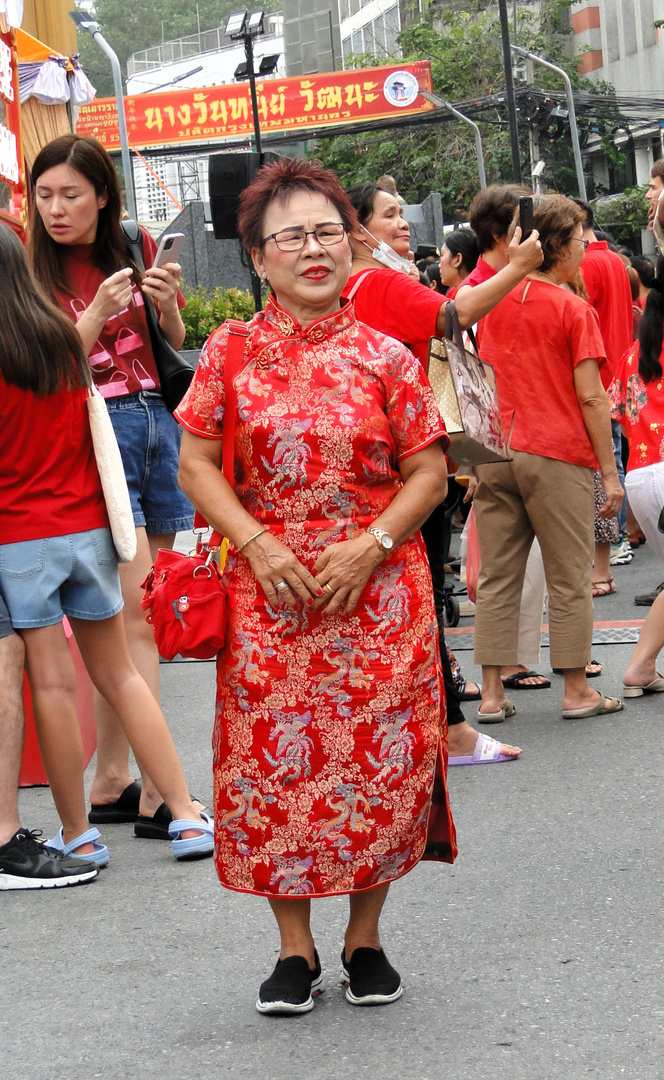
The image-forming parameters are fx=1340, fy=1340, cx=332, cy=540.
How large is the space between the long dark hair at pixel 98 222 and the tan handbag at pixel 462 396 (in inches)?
38.4

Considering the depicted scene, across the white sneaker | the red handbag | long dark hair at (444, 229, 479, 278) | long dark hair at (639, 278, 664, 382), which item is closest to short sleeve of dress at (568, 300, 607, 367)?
long dark hair at (639, 278, 664, 382)

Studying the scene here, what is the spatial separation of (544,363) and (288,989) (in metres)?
3.01

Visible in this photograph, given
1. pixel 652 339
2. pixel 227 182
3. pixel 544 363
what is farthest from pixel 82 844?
pixel 227 182

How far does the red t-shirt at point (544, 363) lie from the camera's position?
17.2 ft

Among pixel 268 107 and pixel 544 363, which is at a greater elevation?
pixel 268 107

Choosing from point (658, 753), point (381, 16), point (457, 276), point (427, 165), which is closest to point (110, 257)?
point (658, 753)

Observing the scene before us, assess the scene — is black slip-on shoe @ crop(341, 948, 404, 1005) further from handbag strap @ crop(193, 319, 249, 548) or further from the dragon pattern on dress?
handbag strap @ crop(193, 319, 249, 548)

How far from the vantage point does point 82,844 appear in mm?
3988

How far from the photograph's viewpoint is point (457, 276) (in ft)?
24.2

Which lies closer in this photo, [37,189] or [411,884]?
[411,884]

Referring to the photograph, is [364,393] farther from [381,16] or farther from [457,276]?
[381,16]

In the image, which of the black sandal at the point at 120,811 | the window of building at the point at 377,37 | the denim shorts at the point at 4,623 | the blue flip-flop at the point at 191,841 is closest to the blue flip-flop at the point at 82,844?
the blue flip-flop at the point at 191,841

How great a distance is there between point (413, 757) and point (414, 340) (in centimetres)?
161

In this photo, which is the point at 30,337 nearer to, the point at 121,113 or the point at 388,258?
the point at 388,258
